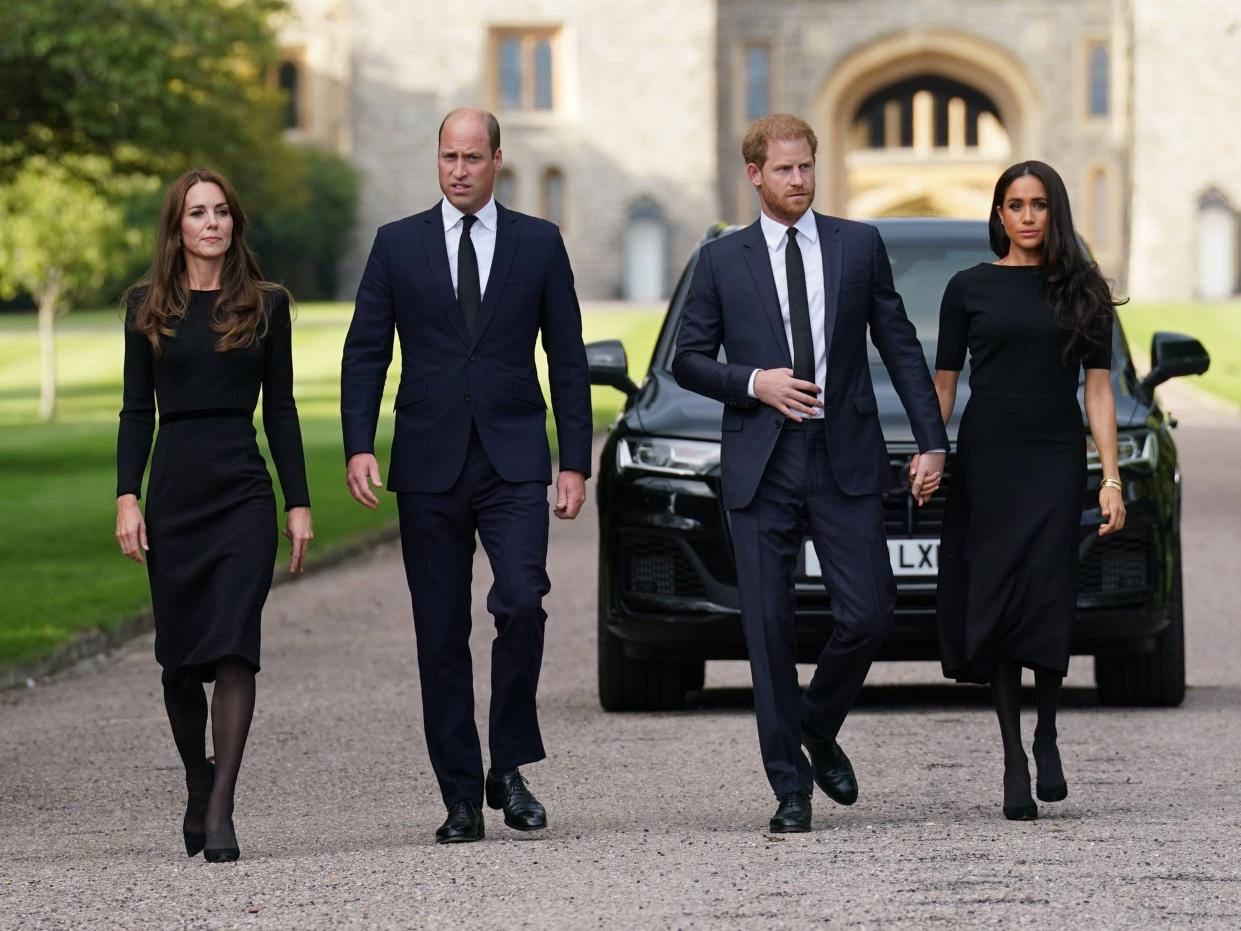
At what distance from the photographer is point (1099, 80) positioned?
207 ft

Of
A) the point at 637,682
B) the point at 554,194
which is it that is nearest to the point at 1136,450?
the point at 637,682

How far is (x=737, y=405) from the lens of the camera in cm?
639

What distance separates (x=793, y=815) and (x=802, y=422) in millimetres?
1010

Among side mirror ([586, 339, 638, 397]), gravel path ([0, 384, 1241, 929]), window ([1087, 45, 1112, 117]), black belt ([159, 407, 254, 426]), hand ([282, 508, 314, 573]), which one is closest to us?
gravel path ([0, 384, 1241, 929])

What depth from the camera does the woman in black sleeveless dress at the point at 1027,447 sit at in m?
6.54

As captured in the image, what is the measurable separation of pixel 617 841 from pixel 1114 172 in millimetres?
59131

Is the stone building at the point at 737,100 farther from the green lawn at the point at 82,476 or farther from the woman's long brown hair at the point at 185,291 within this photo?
the woman's long brown hair at the point at 185,291

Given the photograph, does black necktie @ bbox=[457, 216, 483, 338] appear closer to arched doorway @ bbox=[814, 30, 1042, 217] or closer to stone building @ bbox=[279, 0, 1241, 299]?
stone building @ bbox=[279, 0, 1241, 299]

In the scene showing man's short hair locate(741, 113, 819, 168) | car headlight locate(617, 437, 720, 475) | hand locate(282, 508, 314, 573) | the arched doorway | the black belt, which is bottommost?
hand locate(282, 508, 314, 573)

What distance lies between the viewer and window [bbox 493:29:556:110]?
62000mm

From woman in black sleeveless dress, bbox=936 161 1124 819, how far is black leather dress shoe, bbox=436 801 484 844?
→ 1.37 metres

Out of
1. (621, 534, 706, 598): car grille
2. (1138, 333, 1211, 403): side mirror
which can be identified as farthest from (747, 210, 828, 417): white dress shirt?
(1138, 333, 1211, 403): side mirror

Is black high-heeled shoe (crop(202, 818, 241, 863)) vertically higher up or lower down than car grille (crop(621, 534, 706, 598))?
lower down

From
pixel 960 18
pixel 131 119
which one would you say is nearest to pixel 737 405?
pixel 131 119
